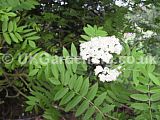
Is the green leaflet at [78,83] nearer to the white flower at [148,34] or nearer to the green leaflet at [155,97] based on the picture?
the green leaflet at [155,97]

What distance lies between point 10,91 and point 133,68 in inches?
35.1

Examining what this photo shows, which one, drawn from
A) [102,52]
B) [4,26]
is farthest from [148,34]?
[102,52]

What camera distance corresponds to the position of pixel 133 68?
115 centimetres

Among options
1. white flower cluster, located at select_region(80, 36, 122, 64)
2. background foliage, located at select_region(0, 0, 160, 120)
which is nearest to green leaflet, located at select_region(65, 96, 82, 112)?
background foliage, located at select_region(0, 0, 160, 120)

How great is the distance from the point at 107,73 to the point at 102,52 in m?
0.07

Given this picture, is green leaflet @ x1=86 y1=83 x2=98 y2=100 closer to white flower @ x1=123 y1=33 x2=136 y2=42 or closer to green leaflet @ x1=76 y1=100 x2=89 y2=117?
green leaflet @ x1=76 y1=100 x2=89 y2=117

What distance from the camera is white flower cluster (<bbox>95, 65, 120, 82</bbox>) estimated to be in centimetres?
111

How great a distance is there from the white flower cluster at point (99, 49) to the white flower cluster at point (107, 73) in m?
0.02

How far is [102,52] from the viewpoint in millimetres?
1125

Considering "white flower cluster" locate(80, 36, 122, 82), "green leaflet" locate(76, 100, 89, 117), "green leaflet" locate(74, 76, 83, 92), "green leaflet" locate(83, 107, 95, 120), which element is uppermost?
"white flower cluster" locate(80, 36, 122, 82)

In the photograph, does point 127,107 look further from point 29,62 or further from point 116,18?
point 116,18

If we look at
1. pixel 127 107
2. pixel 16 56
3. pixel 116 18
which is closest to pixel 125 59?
pixel 127 107

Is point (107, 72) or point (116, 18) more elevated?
point (116, 18)

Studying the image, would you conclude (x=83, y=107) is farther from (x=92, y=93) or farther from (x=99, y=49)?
(x=99, y=49)
